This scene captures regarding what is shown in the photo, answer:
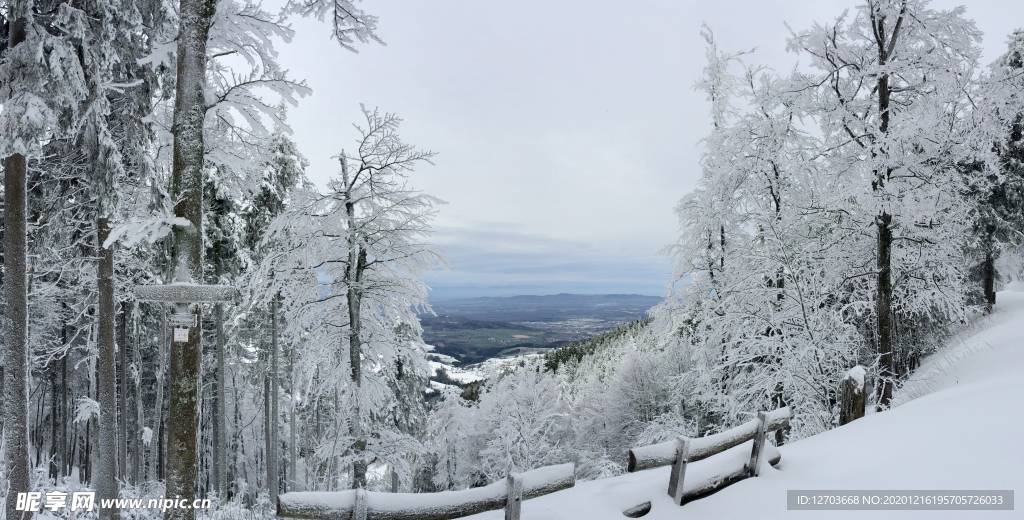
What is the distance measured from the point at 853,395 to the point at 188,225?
9.96 meters

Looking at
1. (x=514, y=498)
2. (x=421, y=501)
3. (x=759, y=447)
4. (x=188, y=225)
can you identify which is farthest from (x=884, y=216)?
(x=188, y=225)

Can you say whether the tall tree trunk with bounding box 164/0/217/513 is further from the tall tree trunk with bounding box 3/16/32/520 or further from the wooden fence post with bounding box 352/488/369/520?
the tall tree trunk with bounding box 3/16/32/520

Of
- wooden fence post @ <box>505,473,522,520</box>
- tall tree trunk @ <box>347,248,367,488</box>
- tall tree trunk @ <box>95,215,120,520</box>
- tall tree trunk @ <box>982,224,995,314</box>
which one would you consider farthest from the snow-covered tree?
tall tree trunk @ <box>982,224,995,314</box>

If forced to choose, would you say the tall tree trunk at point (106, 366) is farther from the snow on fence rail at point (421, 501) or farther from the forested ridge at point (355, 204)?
the snow on fence rail at point (421, 501)

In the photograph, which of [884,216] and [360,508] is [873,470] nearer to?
[360,508]

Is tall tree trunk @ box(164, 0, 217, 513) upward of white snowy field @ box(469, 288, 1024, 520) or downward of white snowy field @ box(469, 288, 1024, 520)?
upward

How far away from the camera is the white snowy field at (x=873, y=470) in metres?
4.38

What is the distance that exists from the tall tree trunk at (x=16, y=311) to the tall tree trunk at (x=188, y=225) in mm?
5217

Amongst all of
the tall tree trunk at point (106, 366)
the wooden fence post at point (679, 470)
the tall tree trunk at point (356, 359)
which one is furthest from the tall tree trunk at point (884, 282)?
the tall tree trunk at point (106, 366)

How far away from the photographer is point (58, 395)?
2469cm

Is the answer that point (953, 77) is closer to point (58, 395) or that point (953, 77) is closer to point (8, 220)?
point (8, 220)

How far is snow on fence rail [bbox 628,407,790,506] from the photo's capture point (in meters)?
4.38

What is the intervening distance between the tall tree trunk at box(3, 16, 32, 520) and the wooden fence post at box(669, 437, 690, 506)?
10.2 meters

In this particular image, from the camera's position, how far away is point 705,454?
4.77 metres
